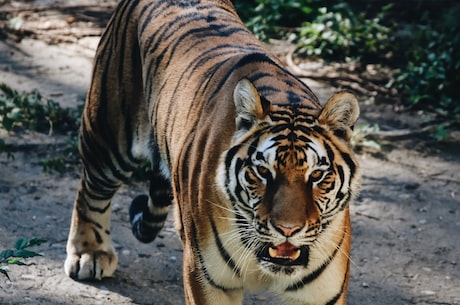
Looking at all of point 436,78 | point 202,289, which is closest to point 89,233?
point 202,289

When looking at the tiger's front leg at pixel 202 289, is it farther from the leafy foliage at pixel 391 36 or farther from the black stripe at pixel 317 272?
the leafy foliage at pixel 391 36

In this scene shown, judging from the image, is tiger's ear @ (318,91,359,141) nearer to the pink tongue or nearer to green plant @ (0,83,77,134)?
the pink tongue

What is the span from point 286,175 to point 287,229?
0.19 meters

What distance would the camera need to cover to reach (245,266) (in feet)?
11.0

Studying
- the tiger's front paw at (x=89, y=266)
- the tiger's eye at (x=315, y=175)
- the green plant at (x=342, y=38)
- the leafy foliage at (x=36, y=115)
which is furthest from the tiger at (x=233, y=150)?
the green plant at (x=342, y=38)

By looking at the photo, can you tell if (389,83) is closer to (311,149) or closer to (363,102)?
(363,102)

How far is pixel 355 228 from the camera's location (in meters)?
5.44

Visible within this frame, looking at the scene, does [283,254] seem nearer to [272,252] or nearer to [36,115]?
[272,252]

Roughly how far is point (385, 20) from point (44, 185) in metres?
4.11

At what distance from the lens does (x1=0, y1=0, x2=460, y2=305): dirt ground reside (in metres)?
4.64

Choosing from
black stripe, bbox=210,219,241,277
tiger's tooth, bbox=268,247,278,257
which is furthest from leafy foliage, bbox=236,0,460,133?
tiger's tooth, bbox=268,247,278,257

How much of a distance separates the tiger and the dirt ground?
0.43m

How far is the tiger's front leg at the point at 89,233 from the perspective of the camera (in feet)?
15.6

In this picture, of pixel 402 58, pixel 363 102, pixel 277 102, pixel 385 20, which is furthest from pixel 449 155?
pixel 277 102
